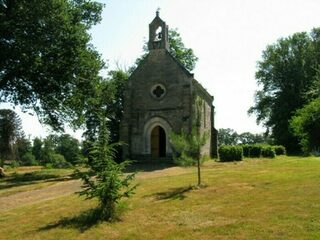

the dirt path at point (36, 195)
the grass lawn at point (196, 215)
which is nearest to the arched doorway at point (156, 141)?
the dirt path at point (36, 195)

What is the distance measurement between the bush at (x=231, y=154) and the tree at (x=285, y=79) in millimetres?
24069

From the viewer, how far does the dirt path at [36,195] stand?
16.3m

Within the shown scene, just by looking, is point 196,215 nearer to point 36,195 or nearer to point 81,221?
point 81,221

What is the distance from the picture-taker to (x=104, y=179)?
12898 mm

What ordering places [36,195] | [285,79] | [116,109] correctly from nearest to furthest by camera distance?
[36,195] → [116,109] → [285,79]

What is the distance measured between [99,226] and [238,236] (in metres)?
4.13

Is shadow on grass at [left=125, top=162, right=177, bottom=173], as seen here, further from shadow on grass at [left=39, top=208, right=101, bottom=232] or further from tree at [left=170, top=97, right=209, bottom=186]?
shadow on grass at [left=39, top=208, right=101, bottom=232]

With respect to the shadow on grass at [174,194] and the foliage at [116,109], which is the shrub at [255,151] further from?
the shadow on grass at [174,194]

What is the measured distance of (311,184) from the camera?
15.3 meters

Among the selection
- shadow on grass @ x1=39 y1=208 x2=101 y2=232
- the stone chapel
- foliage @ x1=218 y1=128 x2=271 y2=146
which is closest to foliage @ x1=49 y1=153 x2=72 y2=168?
the stone chapel

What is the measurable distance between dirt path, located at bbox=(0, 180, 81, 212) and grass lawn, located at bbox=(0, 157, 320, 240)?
1.08 metres

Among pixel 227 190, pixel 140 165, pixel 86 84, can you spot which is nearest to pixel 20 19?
pixel 86 84

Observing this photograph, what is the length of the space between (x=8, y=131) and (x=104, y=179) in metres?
41.8

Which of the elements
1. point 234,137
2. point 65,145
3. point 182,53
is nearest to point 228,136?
point 234,137
